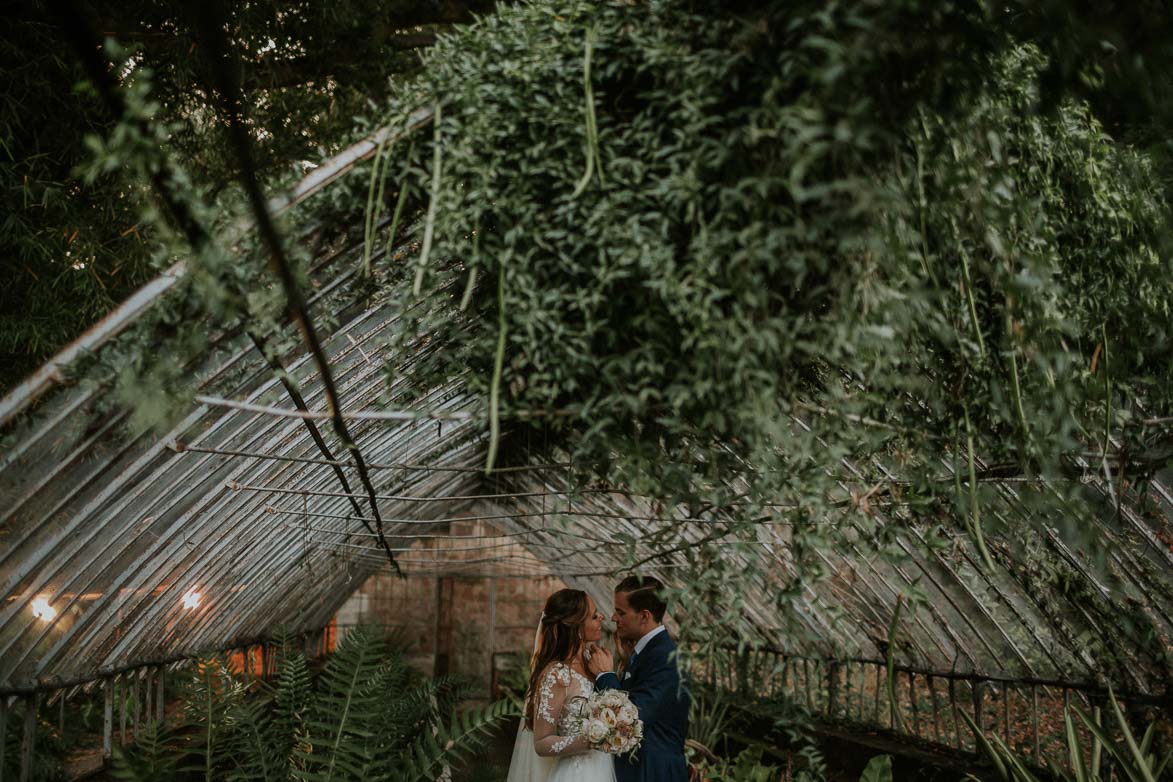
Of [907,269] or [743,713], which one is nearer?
[907,269]

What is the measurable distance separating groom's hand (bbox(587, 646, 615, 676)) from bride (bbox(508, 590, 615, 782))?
3cm

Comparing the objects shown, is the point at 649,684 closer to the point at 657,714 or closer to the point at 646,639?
the point at 657,714

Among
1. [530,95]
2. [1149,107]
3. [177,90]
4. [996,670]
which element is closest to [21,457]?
[530,95]

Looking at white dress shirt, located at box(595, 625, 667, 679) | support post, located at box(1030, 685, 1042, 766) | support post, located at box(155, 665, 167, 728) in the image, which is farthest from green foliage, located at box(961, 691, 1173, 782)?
support post, located at box(155, 665, 167, 728)

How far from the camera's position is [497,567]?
16.0 metres

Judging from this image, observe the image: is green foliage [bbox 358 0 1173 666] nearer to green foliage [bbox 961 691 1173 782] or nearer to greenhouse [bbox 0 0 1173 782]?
greenhouse [bbox 0 0 1173 782]

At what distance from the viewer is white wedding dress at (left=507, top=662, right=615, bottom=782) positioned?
400cm

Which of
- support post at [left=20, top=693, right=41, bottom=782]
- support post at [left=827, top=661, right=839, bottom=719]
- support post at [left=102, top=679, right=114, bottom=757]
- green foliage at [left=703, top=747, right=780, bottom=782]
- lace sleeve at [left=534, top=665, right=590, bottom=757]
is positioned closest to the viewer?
lace sleeve at [left=534, top=665, right=590, bottom=757]

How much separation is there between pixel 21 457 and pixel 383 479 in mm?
3382

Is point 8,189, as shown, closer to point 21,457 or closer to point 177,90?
point 177,90

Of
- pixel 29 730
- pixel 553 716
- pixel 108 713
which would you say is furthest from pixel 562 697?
pixel 108 713

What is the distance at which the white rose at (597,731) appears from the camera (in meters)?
3.71

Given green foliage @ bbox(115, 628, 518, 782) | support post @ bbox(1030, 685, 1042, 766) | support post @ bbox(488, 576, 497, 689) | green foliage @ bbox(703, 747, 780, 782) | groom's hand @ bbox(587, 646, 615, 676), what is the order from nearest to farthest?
1. green foliage @ bbox(115, 628, 518, 782)
2. groom's hand @ bbox(587, 646, 615, 676)
3. support post @ bbox(1030, 685, 1042, 766)
4. green foliage @ bbox(703, 747, 780, 782)
5. support post @ bbox(488, 576, 497, 689)

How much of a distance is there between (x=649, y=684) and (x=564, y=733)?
43 centimetres
